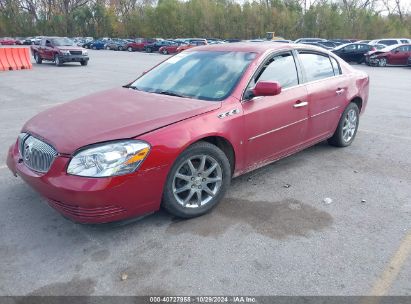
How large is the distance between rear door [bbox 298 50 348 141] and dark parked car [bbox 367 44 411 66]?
64.6 ft

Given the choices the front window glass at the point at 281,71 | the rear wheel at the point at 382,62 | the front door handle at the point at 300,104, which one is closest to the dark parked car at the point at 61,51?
the rear wheel at the point at 382,62

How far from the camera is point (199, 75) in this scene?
422 centimetres

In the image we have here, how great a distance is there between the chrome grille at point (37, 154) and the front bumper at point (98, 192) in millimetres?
65

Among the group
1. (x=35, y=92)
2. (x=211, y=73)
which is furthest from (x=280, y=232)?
(x=35, y=92)

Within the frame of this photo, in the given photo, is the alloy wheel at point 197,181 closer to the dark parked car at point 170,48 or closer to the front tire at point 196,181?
the front tire at point 196,181

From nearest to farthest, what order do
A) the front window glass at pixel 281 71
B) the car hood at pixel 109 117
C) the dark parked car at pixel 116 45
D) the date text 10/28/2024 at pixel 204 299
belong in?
1. the date text 10/28/2024 at pixel 204 299
2. the car hood at pixel 109 117
3. the front window glass at pixel 281 71
4. the dark parked car at pixel 116 45

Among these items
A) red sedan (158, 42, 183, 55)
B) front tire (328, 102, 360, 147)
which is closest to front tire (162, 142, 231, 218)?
front tire (328, 102, 360, 147)

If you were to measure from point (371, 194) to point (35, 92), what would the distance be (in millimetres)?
10511

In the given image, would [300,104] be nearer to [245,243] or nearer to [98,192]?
[245,243]

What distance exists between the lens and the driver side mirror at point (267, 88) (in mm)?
3745

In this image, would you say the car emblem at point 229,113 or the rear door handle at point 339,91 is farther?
the rear door handle at point 339,91

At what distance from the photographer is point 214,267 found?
292cm

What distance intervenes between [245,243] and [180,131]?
1112 millimetres

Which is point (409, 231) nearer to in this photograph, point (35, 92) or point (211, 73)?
point (211, 73)
